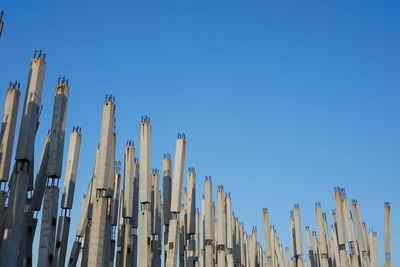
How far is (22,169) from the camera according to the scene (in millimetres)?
20078

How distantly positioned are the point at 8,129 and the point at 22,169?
2323 mm

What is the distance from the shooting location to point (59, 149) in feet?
75.4

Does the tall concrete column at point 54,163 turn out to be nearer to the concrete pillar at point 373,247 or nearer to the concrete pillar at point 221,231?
the concrete pillar at point 221,231

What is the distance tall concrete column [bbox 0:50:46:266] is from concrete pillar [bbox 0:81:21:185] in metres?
0.45

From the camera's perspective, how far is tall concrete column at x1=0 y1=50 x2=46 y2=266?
1897cm

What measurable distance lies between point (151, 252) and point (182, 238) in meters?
6.49

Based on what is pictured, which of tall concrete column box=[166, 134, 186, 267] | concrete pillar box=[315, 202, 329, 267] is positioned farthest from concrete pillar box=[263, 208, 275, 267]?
tall concrete column box=[166, 134, 186, 267]

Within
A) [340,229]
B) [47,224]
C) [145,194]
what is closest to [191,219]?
[145,194]

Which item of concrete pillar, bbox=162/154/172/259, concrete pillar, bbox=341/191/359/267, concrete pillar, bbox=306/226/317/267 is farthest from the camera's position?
concrete pillar, bbox=306/226/317/267

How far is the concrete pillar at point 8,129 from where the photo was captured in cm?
2027

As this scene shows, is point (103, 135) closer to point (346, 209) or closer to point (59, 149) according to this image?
point (59, 149)

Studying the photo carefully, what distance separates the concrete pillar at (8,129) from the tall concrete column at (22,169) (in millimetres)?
446

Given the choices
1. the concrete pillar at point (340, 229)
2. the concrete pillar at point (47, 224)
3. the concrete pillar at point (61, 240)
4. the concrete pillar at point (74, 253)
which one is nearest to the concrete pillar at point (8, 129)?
the concrete pillar at point (47, 224)

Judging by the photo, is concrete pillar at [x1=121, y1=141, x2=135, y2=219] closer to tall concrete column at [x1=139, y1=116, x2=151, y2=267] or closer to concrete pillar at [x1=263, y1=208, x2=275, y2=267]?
tall concrete column at [x1=139, y1=116, x2=151, y2=267]
